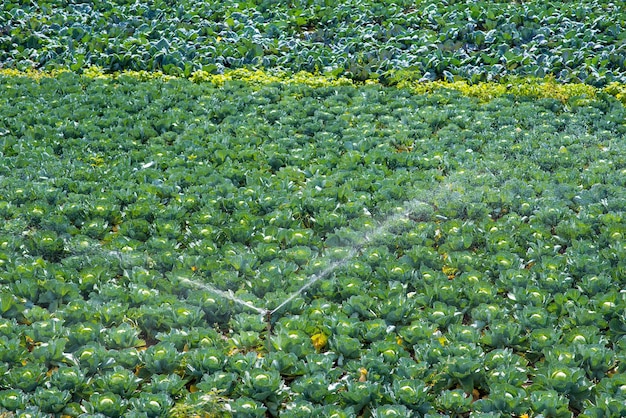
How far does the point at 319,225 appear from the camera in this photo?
207 inches

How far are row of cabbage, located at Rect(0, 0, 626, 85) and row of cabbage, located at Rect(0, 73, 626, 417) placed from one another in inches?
44.2

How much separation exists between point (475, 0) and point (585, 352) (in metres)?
7.07

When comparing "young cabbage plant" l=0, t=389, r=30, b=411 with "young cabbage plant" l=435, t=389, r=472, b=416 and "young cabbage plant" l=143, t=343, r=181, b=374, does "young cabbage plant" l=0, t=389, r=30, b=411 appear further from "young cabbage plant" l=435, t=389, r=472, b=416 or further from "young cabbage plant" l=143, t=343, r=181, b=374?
"young cabbage plant" l=435, t=389, r=472, b=416

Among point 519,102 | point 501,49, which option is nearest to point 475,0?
point 501,49

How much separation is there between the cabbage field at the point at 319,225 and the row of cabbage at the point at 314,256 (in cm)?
1

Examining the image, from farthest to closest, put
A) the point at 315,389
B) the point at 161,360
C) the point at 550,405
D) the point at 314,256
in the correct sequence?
the point at 314,256 < the point at 161,360 < the point at 315,389 < the point at 550,405

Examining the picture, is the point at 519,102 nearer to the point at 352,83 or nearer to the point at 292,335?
the point at 352,83

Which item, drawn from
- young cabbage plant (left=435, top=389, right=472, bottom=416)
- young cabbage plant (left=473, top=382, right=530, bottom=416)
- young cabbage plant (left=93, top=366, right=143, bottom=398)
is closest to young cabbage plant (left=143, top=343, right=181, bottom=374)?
young cabbage plant (left=93, top=366, right=143, bottom=398)

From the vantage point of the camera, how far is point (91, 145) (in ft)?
21.3

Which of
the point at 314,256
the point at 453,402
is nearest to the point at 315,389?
the point at 453,402

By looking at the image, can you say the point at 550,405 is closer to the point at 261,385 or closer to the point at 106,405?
the point at 261,385

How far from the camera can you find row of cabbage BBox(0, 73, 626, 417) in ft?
12.4

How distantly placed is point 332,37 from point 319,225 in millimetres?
4648

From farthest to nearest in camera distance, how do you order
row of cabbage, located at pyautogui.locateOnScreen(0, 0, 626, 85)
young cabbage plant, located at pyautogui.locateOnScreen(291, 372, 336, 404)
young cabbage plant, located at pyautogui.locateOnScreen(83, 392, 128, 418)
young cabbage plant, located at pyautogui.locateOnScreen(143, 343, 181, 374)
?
row of cabbage, located at pyautogui.locateOnScreen(0, 0, 626, 85)
young cabbage plant, located at pyautogui.locateOnScreen(143, 343, 181, 374)
young cabbage plant, located at pyautogui.locateOnScreen(291, 372, 336, 404)
young cabbage plant, located at pyautogui.locateOnScreen(83, 392, 128, 418)
